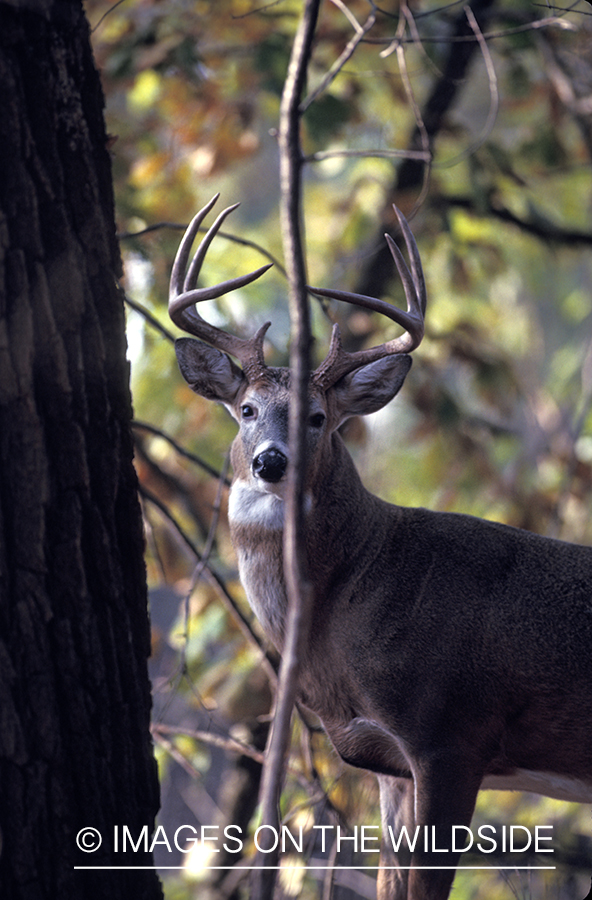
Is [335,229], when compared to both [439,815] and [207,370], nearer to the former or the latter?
[207,370]

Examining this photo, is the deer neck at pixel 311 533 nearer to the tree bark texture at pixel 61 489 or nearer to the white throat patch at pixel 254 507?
the white throat patch at pixel 254 507

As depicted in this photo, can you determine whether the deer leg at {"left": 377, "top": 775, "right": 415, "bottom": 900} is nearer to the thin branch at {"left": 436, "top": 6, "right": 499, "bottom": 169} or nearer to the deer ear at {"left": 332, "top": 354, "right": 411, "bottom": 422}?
the deer ear at {"left": 332, "top": 354, "right": 411, "bottom": 422}

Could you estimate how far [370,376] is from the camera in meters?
3.32

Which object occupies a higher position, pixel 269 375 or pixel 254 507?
pixel 269 375

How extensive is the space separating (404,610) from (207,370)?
3.78ft

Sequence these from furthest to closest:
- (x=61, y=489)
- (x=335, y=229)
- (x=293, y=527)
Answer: (x=335, y=229) < (x=61, y=489) < (x=293, y=527)

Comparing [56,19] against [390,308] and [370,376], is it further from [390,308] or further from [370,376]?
[370,376]

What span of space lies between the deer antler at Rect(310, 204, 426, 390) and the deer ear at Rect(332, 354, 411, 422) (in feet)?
0.16

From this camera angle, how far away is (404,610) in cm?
299

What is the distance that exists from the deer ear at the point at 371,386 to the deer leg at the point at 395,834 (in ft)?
4.52

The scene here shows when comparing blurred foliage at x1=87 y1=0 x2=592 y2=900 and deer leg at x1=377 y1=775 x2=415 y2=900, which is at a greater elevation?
blurred foliage at x1=87 y1=0 x2=592 y2=900

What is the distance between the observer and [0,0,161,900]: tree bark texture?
83.7 inches

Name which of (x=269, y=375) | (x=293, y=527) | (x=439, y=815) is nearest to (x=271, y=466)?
(x=269, y=375)

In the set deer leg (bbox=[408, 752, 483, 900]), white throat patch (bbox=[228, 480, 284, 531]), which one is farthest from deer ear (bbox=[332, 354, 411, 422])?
deer leg (bbox=[408, 752, 483, 900])
